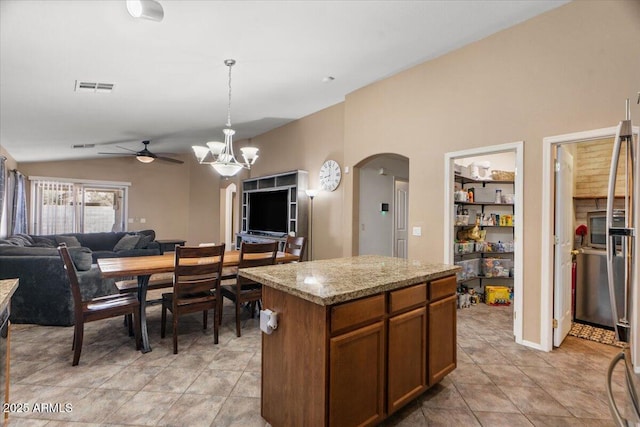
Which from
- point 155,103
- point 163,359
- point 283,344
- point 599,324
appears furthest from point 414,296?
point 155,103

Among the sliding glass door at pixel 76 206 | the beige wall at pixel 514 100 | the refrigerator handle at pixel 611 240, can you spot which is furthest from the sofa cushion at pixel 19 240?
the refrigerator handle at pixel 611 240

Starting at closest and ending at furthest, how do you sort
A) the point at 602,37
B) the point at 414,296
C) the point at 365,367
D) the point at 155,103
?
the point at 365,367 → the point at 414,296 → the point at 602,37 → the point at 155,103

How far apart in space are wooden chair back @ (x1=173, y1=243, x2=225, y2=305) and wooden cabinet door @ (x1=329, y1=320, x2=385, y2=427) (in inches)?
68.4

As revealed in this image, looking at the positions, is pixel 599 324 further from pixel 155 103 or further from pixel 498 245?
pixel 155 103

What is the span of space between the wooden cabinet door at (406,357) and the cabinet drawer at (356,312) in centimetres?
15

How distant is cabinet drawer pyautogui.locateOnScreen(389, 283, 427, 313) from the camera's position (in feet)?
5.83

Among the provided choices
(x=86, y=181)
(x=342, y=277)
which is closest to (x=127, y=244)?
(x=86, y=181)

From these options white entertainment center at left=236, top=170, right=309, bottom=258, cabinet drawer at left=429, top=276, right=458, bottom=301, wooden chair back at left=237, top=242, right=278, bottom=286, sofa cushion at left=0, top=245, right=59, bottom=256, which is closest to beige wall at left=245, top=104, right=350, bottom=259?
white entertainment center at left=236, top=170, right=309, bottom=258

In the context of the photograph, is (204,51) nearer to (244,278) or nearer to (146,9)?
(146,9)

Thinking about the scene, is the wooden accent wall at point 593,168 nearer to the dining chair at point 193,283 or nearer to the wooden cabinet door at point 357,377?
the wooden cabinet door at point 357,377

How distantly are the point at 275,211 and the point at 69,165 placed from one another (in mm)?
5501

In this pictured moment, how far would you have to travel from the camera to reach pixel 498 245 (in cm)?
462

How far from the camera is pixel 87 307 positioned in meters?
2.62

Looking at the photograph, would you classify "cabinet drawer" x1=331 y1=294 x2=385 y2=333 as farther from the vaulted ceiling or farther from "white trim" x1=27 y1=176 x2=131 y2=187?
"white trim" x1=27 y1=176 x2=131 y2=187
